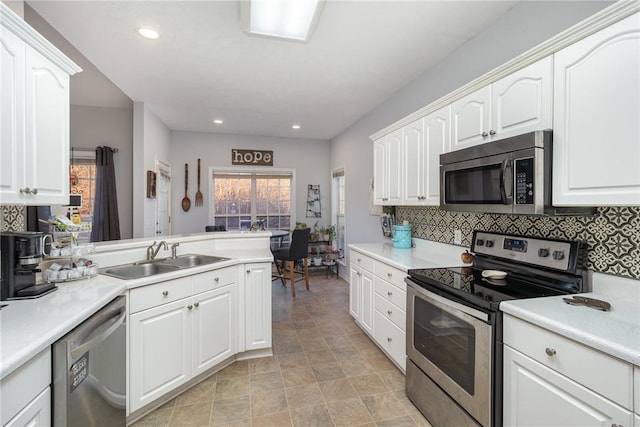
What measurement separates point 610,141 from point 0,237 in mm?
2740

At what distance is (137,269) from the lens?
225cm

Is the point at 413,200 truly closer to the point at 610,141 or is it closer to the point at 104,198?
the point at 610,141

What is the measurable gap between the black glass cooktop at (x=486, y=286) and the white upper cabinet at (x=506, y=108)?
0.85 metres

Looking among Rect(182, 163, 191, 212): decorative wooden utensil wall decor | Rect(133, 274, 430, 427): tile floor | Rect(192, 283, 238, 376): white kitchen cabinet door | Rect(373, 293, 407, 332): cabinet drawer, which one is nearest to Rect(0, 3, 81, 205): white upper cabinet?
Rect(192, 283, 238, 376): white kitchen cabinet door

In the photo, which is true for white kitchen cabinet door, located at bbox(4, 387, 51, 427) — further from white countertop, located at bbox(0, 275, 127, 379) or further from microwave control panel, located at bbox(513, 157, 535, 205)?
microwave control panel, located at bbox(513, 157, 535, 205)

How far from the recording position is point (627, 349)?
3.10ft

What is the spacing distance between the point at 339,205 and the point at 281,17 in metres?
4.16

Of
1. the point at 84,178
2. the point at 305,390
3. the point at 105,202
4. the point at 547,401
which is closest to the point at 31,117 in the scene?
the point at 305,390

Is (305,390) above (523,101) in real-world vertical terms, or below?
below

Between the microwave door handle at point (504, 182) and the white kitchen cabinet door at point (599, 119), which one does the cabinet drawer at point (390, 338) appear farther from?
the white kitchen cabinet door at point (599, 119)

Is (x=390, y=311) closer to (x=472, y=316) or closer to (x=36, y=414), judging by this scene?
(x=472, y=316)

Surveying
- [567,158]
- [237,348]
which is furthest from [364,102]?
[237,348]

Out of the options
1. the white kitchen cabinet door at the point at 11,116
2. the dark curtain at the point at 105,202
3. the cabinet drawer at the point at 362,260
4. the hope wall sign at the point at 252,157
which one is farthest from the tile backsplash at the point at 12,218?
the hope wall sign at the point at 252,157

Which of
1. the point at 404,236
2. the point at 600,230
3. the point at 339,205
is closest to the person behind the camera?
the point at 600,230
